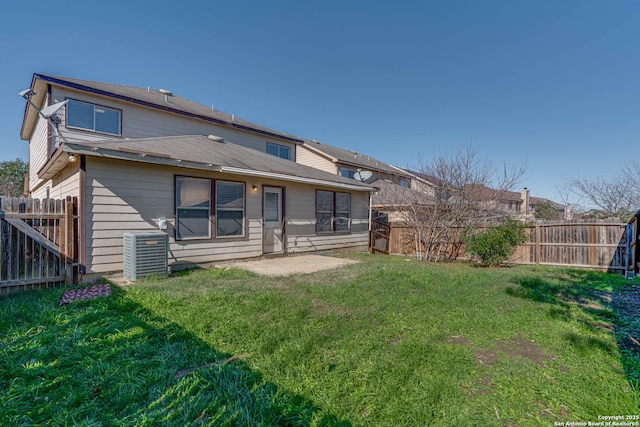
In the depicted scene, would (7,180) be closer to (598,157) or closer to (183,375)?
(183,375)

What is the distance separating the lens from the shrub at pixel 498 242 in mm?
8523

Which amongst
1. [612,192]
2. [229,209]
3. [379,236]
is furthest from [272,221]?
[612,192]

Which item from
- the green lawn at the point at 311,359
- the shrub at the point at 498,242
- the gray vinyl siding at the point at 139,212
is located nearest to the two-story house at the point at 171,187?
the gray vinyl siding at the point at 139,212

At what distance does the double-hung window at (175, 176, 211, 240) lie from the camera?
679 centimetres

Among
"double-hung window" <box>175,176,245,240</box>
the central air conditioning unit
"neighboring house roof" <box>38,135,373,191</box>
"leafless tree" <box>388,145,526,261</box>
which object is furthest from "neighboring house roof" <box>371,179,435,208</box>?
the central air conditioning unit

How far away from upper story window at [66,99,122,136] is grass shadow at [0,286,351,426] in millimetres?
8473

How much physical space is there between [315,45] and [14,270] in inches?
493

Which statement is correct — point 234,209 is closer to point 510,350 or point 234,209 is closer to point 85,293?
point 85,293

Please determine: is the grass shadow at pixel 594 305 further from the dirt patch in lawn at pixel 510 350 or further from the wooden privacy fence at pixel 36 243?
the wooden privacy fence at pixel 36 243

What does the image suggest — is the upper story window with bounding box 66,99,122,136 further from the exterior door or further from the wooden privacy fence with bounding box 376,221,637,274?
the wooden privacy fence with bounding box 376,221,637,274

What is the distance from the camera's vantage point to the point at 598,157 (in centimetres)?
1647

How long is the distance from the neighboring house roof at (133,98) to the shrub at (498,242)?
11.2 m

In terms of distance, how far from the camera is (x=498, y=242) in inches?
335

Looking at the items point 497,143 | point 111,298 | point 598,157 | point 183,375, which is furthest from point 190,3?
point 598,157
